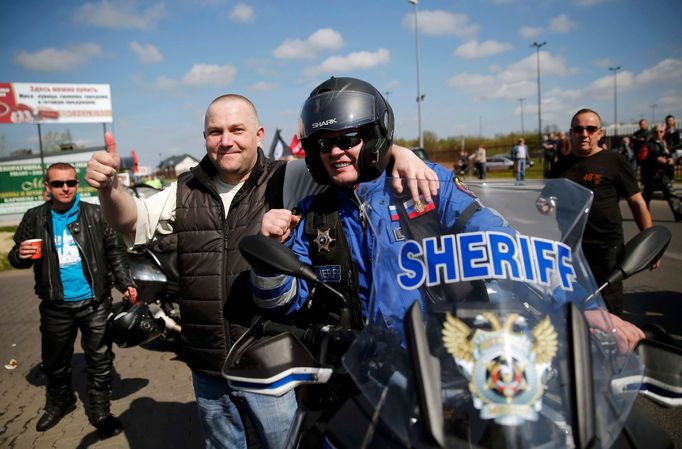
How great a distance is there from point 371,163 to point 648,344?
107cm

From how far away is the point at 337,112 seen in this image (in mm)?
1776

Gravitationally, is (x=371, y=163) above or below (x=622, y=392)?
above

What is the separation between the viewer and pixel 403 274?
129cm

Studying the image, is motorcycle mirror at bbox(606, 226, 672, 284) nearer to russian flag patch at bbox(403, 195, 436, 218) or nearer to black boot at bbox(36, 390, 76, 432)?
russian flag patch at bbox(403, 195, 436, 218)

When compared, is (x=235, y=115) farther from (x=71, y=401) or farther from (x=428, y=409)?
(x=71, y=401)

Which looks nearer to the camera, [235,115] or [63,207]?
[235,115]

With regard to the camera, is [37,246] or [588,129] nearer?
[37,246]

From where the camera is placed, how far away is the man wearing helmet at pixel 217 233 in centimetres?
224

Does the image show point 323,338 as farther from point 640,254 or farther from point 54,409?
point 54,409

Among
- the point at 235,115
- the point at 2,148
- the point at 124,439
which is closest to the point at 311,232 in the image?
the point at 235,115

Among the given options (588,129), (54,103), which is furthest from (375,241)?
(54,103)

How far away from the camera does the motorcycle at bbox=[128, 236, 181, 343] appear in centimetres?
462

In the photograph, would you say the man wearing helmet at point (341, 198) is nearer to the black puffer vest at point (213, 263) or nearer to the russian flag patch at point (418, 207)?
the russian flag patch at point (418, 207)

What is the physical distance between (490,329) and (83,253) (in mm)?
3714
